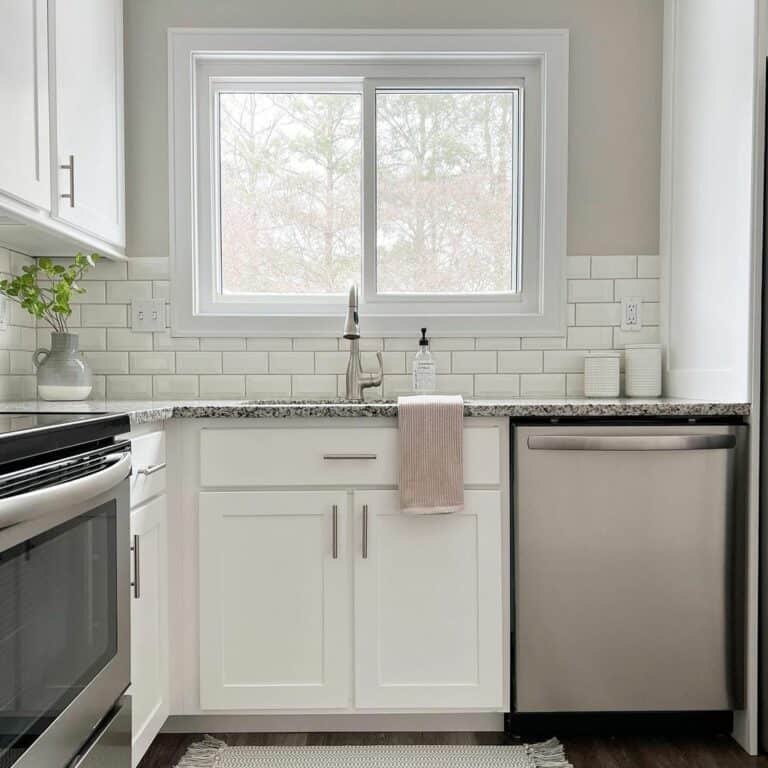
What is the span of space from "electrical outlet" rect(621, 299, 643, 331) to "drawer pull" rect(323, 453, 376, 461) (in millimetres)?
1096

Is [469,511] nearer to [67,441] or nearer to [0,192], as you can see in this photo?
[67,441]

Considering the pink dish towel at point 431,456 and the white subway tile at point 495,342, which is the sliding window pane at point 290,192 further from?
the pink dish towel at point 431,456

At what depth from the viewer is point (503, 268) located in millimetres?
2660

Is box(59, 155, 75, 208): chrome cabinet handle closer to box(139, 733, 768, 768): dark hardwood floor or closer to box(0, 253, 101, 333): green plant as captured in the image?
box(0, 253, 101, 333): green plant

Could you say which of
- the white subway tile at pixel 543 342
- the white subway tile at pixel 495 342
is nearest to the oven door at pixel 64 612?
the white subway tile at pixel 495 342

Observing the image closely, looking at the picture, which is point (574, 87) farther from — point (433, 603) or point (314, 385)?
point (433, 603)

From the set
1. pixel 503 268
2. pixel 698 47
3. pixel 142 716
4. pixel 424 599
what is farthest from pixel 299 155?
pixel 142 716

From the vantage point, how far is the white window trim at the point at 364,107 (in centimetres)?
249

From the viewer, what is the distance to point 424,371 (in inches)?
96.7

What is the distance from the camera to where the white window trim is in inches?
98.2

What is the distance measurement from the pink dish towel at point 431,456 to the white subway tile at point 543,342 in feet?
2.24

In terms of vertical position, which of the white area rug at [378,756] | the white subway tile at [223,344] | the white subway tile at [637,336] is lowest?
the white area rug at [378,756]

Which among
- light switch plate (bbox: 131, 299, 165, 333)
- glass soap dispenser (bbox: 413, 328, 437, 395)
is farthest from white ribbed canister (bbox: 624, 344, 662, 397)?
light switch plate (bbox: 131, 299, 165, 333)

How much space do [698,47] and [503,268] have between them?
2.95ft
